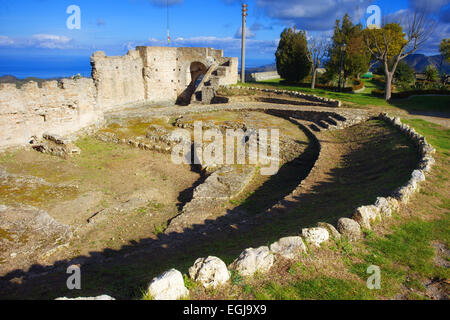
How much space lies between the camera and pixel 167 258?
7215 mm

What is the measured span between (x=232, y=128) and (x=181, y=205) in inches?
371

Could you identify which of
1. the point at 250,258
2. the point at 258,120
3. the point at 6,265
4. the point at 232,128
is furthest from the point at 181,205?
the point at 258,120

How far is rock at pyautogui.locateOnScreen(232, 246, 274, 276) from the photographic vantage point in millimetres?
4875

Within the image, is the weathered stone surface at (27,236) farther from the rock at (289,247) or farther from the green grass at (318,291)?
the green grass at (318,291)

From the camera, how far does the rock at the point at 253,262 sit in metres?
4.88

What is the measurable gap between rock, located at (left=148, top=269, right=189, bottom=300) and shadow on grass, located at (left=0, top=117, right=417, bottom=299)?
476mm

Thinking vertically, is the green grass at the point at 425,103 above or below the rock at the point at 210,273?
above

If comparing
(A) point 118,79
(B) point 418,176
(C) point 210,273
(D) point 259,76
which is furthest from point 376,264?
(D) point 259,76

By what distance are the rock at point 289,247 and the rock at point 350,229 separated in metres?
1.12

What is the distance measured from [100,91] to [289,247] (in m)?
23.1

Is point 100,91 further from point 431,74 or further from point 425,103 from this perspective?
point 431,74

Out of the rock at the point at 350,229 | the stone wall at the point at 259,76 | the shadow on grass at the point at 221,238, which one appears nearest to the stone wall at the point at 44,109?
the shadow on grass at the point at 221,238

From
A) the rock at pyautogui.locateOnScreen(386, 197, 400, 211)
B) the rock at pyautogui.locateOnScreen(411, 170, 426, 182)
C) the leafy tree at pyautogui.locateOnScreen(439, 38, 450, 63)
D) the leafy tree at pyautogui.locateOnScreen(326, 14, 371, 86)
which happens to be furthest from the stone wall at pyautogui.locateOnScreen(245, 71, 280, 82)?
the rock at pyautogui.locateOnScreen(386, 197, 400, 211)
